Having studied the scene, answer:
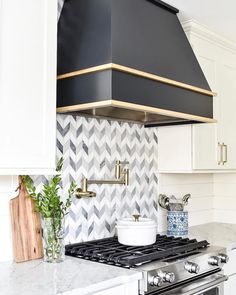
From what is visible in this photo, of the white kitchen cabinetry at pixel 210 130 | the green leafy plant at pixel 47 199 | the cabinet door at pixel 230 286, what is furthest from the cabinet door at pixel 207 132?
the green leafy plant at pixel 47 199

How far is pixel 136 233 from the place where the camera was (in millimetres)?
2271

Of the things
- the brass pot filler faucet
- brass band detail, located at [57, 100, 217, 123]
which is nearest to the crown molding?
brass band detail, located at [57, 100, 217, 123]

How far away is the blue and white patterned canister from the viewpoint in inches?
110

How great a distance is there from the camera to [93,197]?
2512 millimetres

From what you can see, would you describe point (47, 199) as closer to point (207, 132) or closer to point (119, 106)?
point (119, 106)

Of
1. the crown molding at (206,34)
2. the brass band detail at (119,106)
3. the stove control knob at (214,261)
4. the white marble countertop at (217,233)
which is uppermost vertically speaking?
the crown molding at (206,34)

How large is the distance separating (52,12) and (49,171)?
78 cm

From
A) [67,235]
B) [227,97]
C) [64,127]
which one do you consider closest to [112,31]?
[64,127]

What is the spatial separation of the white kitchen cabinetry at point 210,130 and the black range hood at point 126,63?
384 mm

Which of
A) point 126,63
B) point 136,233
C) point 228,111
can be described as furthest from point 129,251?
point 228,111

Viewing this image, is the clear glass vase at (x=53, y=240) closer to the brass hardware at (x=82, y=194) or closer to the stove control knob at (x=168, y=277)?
the brass hardware at (x=82, y=194)

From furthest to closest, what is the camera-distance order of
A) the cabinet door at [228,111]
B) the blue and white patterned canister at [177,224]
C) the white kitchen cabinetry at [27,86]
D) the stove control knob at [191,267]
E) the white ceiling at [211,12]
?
the cabinet door at [228,111], the blue and white patterned canister at [177,224], the white ceiling at [211,12], the stove control knob at [191,267], the white kitchen cabinetry at [27,86]

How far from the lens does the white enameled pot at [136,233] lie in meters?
2.27

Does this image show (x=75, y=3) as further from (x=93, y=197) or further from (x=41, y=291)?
(x=41, y=291)
